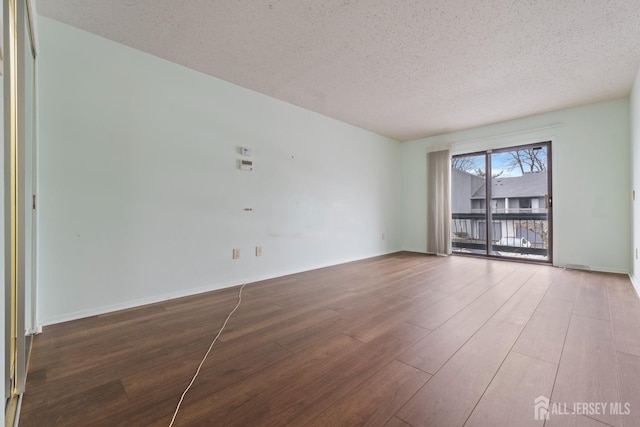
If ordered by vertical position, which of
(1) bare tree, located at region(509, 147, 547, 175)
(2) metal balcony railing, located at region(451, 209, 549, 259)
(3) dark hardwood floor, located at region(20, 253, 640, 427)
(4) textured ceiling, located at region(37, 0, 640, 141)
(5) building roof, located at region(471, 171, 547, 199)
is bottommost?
(3) dark hardwood floor, located at region(20, 253, 640, 427)

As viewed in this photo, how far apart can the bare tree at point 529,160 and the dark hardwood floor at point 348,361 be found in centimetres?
240

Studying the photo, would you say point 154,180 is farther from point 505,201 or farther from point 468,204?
point 505,201

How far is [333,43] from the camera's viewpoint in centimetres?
239

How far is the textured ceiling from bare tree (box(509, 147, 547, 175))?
909mm

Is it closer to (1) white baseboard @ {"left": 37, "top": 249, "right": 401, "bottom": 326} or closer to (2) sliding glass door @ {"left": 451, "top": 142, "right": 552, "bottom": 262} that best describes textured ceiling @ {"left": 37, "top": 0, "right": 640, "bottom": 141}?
(2) sliding glass door @ {"left": 451, "top": 142, "right": 552, "bottom": 262}

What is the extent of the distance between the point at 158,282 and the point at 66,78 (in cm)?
185

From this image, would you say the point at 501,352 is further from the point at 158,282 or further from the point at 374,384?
the point at 158,282

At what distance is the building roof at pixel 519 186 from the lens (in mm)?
4496

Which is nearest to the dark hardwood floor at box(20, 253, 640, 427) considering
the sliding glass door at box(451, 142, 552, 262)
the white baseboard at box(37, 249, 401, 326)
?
the white baseboard at box(37, 249, 401, 326)

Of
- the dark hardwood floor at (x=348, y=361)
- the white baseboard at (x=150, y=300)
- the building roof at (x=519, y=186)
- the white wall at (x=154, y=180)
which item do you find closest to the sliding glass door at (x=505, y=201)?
the building roof at (x=519, y=186)

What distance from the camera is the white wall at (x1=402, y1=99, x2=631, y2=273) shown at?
3523 mm

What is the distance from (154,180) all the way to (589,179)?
5.46 m

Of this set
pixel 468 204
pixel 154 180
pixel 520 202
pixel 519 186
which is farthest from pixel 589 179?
pixel 154 180

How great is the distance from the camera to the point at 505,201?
4.91 meters
